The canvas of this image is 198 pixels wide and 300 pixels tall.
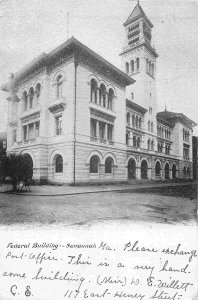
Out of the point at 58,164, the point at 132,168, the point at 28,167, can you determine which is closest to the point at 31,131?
the point at 58,164

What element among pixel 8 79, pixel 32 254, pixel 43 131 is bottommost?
pixel 32 254

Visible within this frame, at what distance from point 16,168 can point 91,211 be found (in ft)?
A: 4.03

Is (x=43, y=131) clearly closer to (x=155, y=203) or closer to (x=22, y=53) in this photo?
(x=22, y=53)

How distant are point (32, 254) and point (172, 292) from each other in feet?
4.22

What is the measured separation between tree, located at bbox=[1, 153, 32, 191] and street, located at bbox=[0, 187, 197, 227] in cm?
36

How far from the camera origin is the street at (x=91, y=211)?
2336mm

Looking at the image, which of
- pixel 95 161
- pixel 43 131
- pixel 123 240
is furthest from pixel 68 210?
pixel 43 131

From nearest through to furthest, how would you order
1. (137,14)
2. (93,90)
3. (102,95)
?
(137,14), (93,90), (102,95)

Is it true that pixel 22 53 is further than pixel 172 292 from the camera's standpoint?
Yes

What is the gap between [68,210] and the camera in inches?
102

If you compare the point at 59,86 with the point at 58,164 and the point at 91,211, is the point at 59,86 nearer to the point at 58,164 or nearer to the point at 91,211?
the point at 58,164

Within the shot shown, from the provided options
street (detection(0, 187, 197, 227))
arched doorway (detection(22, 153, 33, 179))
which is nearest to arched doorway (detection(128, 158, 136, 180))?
street (detection(0, 187, 197, 227))

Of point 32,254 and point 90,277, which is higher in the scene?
point 32,254

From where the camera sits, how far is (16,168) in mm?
3137
